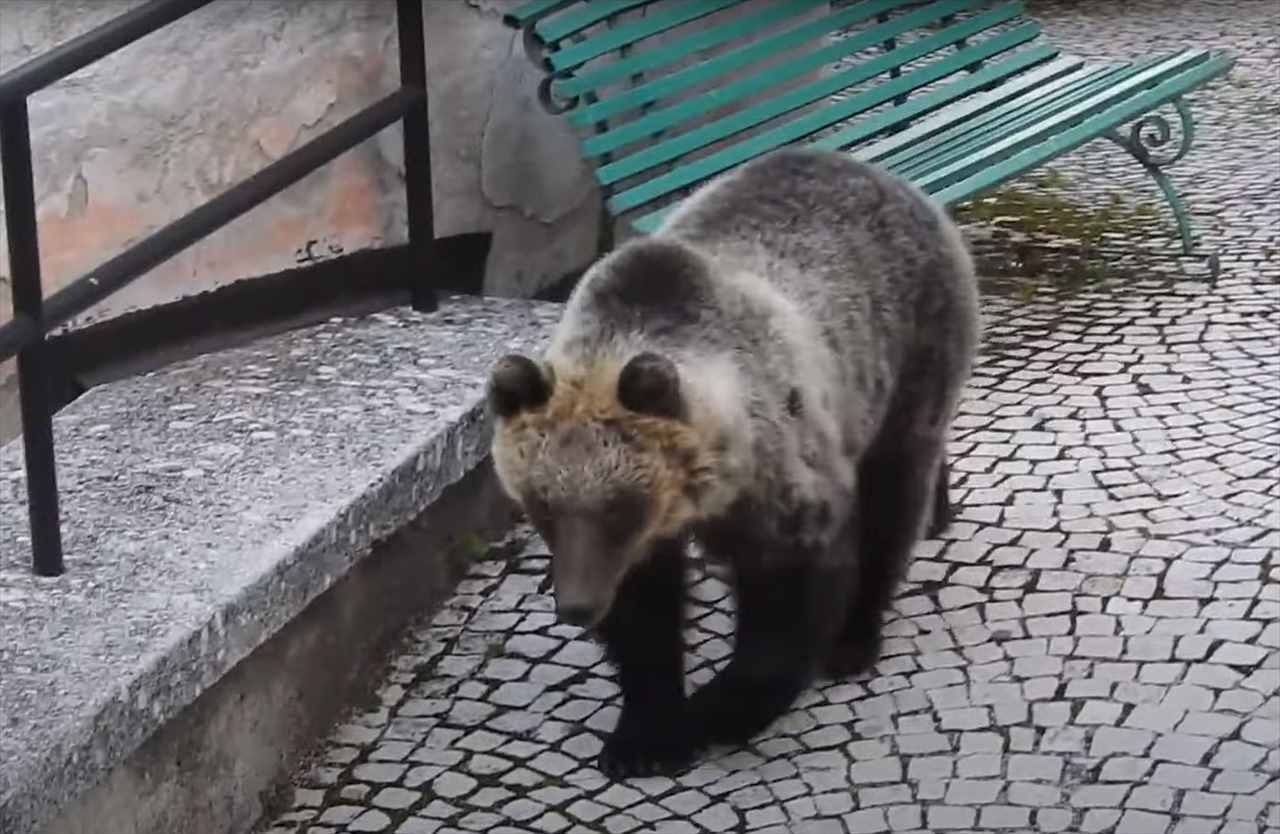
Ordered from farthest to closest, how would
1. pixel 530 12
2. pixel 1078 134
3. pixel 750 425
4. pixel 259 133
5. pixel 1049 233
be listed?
1. pixel 1049 233
2. pixel 1078 134
3. pixel 530 12
4. pixel 259 133
5. pixel 750 425

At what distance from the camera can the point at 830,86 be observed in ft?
22.5

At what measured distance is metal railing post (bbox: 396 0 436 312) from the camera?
Answer: 17.7 feet

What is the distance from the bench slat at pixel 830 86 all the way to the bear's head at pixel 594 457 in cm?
274

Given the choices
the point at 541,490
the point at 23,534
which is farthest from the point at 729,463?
the point at 23,534

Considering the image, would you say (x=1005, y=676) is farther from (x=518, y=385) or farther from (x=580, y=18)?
(x=580, y=18)

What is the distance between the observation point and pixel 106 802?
Answer: 3670mm

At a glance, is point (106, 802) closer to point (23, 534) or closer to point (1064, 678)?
point (23, 534)

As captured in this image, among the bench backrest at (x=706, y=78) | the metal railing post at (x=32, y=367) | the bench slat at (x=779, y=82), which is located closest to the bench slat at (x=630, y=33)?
the bench backrest at (x=706, y=78)

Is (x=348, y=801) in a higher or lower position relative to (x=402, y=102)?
lower

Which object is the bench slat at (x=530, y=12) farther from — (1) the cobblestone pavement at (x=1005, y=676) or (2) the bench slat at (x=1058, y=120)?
(1) the cobblestone pavement at (x=1005, y=676)

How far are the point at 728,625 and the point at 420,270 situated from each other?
5.10 ft

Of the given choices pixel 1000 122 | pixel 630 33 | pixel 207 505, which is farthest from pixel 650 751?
pixel 1000 122

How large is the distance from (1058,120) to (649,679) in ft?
11.0

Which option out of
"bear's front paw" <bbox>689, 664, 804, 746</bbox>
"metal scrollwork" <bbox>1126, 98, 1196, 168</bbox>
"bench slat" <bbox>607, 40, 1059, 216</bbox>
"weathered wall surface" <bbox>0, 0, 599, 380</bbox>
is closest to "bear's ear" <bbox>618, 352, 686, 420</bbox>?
"bear's front paw" <bbox>689, 664, 804, 746</bbox>
